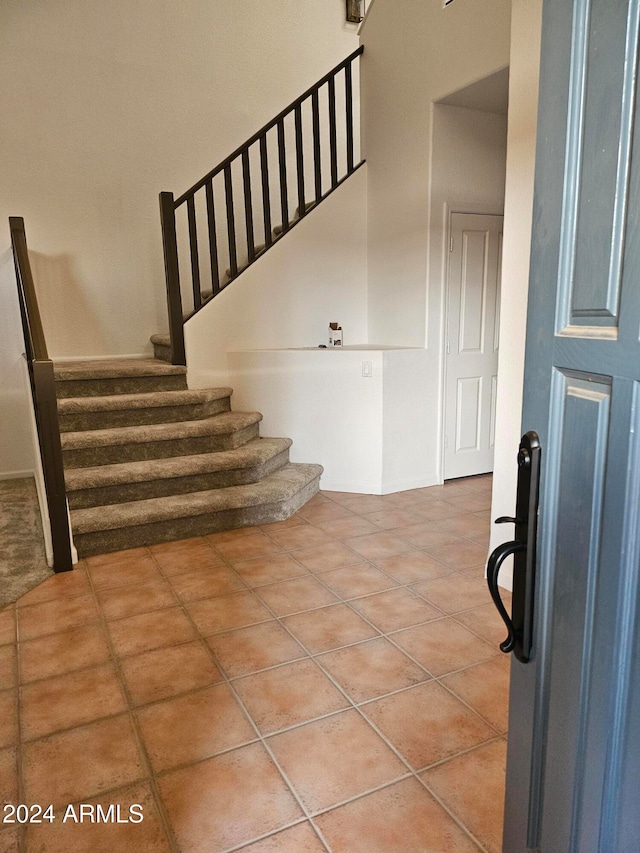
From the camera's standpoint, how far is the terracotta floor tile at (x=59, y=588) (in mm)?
2760

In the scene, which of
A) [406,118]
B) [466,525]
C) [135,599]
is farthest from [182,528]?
[406,118]

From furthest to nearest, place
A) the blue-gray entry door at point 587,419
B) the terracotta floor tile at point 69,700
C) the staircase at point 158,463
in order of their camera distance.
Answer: the staircase at point 158,463
the terracotta floor tile at point 69,700
the blue-gray entry door at point 587,419

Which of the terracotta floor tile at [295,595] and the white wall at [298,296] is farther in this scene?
the white wall at [298,296]

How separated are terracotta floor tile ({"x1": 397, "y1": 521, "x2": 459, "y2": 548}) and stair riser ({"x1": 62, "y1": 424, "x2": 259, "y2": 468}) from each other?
52.1 inches

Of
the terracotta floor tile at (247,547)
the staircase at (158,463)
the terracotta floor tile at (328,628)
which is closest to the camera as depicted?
the terracotta floor tile at (328,628)

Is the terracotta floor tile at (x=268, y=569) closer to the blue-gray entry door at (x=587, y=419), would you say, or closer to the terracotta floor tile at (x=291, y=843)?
the terracotta floor tile at (x=291, y=843)

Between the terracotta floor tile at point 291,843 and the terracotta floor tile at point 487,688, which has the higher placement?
the terracotta floor tile at point 487,688

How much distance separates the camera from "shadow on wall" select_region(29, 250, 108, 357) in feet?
15.7

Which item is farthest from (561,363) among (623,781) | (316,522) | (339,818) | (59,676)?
(316,522)

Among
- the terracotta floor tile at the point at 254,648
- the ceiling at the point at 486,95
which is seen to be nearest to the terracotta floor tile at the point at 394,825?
the terracotta floor tile at the point at 254,648

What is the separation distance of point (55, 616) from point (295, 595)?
1082 millimetres

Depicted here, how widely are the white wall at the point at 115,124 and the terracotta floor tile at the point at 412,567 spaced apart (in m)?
3.18

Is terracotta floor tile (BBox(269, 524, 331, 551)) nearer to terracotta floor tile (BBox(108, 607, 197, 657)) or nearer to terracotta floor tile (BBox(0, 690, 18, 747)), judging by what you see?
terracotta floor tile (BBox(108, 607, 197, 657))

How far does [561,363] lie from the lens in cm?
84
